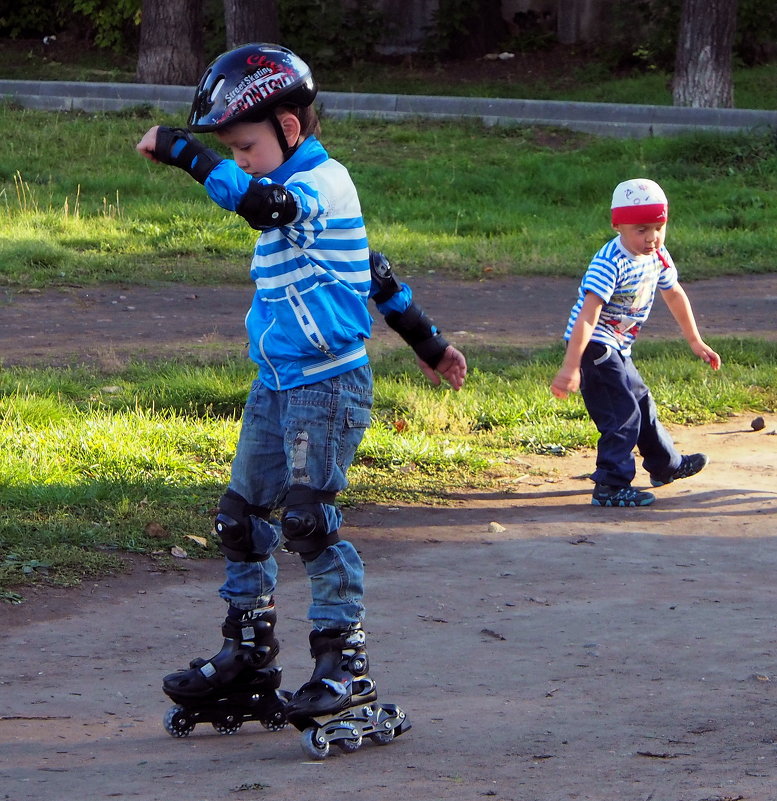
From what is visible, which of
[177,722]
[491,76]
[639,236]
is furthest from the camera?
[491,76]

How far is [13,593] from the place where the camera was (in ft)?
14.6

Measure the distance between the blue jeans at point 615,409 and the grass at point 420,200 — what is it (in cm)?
525

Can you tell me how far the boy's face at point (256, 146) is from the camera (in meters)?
3.34

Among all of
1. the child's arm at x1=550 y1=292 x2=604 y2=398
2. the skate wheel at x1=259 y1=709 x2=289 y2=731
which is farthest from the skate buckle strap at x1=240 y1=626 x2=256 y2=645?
the child's arm at x1=550 y1=292 x2=604 y2=398

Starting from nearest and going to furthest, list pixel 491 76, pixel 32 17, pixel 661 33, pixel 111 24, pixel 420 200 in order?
1. pixel 420 200
2. pixel 661 33
3. pixel 491 76
4. pixel 111 24
5. pixel 32 17

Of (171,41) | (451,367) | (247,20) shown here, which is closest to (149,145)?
(451,367)

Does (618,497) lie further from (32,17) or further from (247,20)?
(32,17)

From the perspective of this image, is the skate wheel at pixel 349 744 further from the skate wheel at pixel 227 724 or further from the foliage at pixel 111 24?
the foliage at pixel 111 24

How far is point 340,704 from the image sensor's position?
10.7 ft

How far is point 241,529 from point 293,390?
1.26ft

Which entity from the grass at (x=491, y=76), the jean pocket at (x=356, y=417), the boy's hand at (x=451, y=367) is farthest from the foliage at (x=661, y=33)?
the jean pocket at (x=356, y=417)

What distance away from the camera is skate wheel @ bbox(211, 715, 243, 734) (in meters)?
3.47

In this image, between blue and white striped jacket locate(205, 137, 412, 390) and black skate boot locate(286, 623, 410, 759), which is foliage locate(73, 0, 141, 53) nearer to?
blue and white striped jacket locate(205, 137, 412, 390)

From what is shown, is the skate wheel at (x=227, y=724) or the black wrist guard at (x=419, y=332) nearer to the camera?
the skate wheel at (x=227, y=724)
